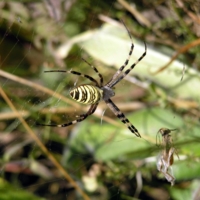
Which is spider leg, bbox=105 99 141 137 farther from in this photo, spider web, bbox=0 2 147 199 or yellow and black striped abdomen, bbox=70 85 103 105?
yellow and black striped abdomen, bbox=70 85 103 105

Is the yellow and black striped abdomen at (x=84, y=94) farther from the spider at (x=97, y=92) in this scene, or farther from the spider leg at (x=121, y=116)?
the spider leg at (x=121, y=116)

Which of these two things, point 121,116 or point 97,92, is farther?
point 121,116

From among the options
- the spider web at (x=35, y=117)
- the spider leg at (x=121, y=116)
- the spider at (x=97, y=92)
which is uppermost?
the spider at (x=97, y=92)

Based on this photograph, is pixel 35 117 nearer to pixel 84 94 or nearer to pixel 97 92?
pixel 97 92

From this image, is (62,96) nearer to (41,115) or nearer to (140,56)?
(41,115)

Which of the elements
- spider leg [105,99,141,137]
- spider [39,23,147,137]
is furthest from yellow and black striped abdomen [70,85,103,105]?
spider leg [105,99,141,137]

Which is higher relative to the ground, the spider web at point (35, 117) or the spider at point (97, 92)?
the spider at point (97, 92)

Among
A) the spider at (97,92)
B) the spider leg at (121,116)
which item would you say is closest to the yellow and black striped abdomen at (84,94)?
the spider at (97,92)

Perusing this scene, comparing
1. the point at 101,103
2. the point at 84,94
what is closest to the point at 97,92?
the point at 84,94
